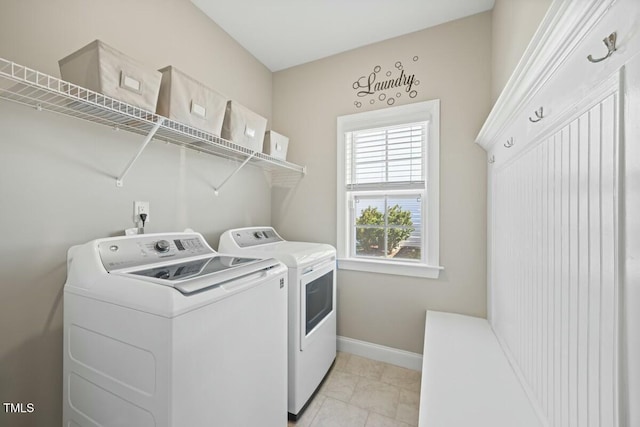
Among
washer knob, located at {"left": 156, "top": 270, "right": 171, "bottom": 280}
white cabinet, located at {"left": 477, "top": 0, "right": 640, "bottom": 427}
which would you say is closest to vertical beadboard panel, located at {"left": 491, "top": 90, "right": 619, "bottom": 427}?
white cabinet, located at {"left": 477, "top": 0, "right": 640, "bottom": 427}

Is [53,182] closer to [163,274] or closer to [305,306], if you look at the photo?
[163,274]

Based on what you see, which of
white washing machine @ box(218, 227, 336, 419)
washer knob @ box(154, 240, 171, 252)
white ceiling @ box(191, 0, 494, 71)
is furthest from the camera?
white ceiling @ box(191, 0, 494, 71)

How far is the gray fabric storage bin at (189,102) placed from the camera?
4.43 ft

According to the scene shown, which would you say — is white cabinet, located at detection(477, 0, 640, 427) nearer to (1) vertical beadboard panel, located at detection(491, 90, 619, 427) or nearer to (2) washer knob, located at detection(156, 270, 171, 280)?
(1) vertical beadboard panel, located at detection(491, 90, 619, 427)

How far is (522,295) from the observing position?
1.21 m

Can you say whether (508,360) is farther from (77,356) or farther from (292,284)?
(77,356)

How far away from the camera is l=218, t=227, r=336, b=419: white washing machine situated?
158cm

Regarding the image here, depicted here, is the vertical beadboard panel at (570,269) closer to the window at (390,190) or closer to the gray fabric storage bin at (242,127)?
the window at (390,190)

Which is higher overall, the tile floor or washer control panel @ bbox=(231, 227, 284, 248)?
washer control panel @ bbox=(231, 227, 284, 248)

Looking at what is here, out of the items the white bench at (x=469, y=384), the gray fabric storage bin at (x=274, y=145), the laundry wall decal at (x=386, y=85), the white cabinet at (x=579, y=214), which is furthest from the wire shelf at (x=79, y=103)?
the white bench at (x=469, y=384)

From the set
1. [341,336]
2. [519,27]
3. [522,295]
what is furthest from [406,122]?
[341,336]

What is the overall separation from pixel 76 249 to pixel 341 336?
6.72 feet

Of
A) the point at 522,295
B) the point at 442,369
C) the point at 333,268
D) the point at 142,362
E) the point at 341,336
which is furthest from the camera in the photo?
the point at 341,336

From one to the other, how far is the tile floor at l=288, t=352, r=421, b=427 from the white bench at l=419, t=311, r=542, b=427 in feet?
1.65
